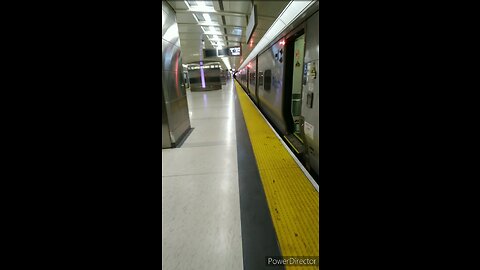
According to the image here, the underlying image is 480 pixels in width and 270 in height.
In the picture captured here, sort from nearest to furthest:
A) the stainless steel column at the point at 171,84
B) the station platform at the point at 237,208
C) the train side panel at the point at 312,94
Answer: the station platform at the point at 237,208 < the train side panel at the point at 312,94 < the stainless steel column at the point at 171,84

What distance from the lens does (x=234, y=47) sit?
11.2 m

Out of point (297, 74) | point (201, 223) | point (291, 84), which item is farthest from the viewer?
point (297, 74)

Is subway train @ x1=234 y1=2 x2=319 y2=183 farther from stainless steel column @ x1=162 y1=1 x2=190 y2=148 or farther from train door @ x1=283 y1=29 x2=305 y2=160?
stainless steel column @ x1=162 y1=1 x2=190 y2=148

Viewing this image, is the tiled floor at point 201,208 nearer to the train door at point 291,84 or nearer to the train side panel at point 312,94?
the train side panel at point 312,94

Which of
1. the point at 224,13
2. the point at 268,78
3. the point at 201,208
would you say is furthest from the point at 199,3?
the point at 201,208

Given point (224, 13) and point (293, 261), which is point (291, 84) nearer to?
point (224, 13)

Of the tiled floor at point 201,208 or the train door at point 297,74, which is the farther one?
the train door at point 297,74

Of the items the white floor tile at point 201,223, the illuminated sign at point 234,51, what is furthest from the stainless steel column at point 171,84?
the illuminated sign at point 234,51

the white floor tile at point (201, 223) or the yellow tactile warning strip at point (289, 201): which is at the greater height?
the yellow tactile warning strip at point (289, 201)

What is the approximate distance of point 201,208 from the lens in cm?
180

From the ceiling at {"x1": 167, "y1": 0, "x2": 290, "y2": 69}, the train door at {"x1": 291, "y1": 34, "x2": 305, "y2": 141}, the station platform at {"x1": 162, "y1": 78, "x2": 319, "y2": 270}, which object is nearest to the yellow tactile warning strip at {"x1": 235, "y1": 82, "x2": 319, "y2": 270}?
the station platform at {"x1": 162, "y1": 78, "x2": 319, "y2": 270}

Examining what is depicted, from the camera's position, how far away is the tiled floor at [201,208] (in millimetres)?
1297

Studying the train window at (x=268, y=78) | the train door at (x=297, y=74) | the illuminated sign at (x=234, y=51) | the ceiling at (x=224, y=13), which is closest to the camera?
the ceiling at (x=224, y=13)

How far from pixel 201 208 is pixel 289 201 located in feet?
2.58
